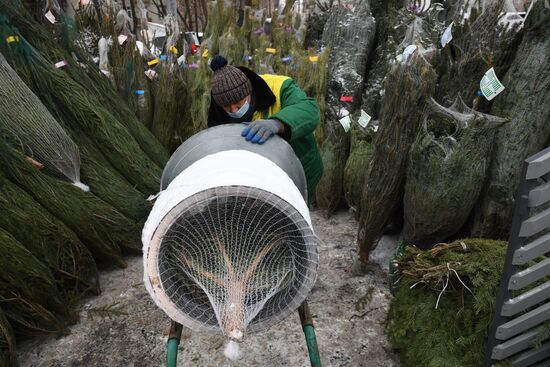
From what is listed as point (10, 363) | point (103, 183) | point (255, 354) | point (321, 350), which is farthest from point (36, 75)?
point (321, 350)

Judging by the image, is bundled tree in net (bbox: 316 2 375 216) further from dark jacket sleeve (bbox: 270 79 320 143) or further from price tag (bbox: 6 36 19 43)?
price tag (bbox: 6 36 19 43)

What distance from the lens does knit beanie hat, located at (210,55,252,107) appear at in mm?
1489

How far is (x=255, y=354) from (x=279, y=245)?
110 centimetres

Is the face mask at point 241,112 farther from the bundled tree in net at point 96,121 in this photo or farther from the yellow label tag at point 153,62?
the yellow label tag at point 153,62

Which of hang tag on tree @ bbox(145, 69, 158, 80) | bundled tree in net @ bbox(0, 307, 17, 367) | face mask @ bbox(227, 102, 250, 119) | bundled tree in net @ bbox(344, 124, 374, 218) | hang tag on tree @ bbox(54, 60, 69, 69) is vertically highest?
face mask @ bbox(227, 102, 250, 119)

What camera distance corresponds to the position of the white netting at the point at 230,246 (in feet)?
2.89

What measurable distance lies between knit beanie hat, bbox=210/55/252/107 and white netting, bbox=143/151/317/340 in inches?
22.6

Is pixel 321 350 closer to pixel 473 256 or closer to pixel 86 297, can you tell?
pixel 473 256

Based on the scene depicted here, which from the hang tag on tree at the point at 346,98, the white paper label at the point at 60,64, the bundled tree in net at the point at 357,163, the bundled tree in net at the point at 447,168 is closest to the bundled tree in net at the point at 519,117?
the bundled tree in net at the point at 447,168

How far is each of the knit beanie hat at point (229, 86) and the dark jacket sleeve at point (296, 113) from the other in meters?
0.19

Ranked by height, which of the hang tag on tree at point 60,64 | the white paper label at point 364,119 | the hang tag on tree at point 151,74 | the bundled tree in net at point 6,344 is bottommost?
the bundled tree in net at point 6,344


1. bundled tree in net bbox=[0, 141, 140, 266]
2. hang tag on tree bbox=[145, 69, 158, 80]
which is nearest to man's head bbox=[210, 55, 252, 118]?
bundled tree in net bbox=[0, 141, 140, 266]

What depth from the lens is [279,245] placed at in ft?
3.54

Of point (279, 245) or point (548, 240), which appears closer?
point (279, 245)
